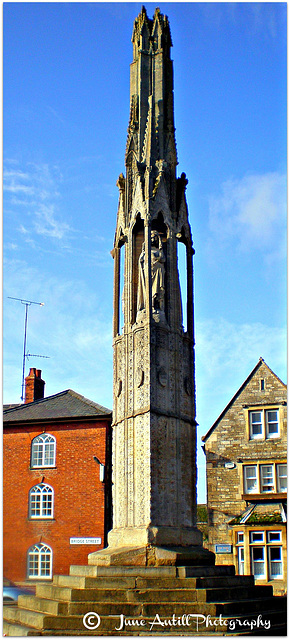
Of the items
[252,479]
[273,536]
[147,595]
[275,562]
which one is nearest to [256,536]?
[273,536]

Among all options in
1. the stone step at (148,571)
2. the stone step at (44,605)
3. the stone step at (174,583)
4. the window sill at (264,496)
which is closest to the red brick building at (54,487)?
the window sill at (264,496)

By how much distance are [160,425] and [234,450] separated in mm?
13094

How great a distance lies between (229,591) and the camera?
11.6 m

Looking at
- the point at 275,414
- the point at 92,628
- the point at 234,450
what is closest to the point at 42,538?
the point at 234,450

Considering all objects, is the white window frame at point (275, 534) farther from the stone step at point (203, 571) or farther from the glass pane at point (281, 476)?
Answer: the stone step at point (203, 571)

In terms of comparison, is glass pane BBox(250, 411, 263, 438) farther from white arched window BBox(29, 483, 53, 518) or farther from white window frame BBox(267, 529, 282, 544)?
white arched window BBox(29, 483, 53, 518)

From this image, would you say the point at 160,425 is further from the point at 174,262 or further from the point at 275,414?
the point at 275,414

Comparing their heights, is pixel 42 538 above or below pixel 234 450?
below

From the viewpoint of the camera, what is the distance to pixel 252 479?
25375 mm

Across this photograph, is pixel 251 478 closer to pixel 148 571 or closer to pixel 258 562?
pixel 258 562

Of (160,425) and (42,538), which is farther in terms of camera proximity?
(42,538)

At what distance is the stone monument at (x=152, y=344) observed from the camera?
1316 centimetres

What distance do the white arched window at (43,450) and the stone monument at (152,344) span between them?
1217 cm

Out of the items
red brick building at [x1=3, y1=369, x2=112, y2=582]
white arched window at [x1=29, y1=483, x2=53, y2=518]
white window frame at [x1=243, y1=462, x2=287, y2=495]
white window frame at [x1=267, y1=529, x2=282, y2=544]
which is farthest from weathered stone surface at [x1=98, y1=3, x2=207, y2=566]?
white arched window at [x1=29, y1=483, x2=53, y2=518]
